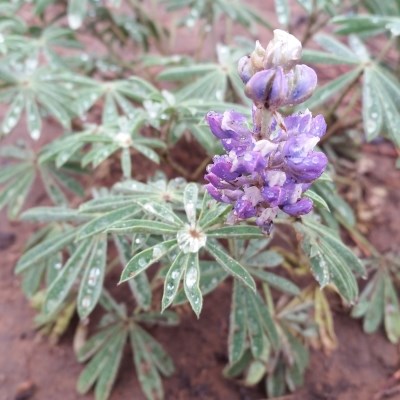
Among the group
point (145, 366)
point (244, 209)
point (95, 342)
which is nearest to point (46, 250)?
point (95, 342)

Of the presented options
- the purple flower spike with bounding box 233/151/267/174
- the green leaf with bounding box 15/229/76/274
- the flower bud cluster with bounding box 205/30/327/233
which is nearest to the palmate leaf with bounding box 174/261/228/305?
the green leaf with bounding box 15/229/76/274

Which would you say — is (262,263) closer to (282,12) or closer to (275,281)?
(275,281)

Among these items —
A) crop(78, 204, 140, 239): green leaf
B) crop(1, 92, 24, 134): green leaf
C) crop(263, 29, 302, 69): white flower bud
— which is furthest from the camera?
crop(1, 92, 24, 134): green leaf

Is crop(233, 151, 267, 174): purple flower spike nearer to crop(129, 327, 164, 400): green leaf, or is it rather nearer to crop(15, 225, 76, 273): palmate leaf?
crop(15, 225, 76, 273): palmate leaf

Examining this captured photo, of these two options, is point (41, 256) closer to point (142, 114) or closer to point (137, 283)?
point (137, 283)

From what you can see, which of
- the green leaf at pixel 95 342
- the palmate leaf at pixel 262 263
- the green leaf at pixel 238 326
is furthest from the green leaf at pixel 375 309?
the green leaf at pixel 95 342

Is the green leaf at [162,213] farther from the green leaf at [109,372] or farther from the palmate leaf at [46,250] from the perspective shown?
the green leaf at [109,372]
